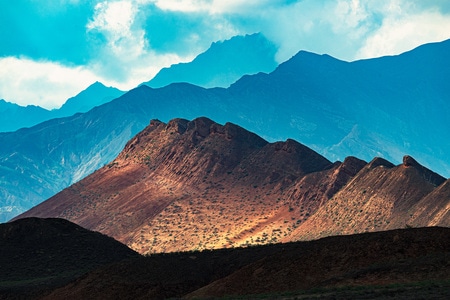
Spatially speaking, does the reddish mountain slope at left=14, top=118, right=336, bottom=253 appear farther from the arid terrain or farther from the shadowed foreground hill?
the shadowed foreground hill

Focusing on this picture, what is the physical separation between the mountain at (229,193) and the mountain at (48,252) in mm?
40897

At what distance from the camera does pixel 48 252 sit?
7412cm

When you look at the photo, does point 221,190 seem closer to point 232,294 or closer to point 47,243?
point 47,243

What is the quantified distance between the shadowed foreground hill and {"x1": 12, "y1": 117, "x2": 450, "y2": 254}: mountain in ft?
176

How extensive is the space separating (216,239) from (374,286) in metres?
85.4

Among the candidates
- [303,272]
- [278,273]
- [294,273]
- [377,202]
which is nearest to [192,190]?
[377,202]

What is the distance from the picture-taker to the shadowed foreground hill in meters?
37.5

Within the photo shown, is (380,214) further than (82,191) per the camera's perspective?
No

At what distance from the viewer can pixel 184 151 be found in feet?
543

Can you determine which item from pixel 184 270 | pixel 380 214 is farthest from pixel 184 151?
pixel 184 270

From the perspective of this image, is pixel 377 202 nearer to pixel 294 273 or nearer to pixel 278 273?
pixel 278 273

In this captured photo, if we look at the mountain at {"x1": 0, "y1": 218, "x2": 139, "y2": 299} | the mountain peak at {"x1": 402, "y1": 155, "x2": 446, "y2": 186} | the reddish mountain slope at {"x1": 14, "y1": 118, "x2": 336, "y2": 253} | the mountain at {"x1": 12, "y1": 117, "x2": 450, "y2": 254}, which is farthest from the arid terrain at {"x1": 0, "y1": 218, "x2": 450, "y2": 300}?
the mountain peak at {"x1": 402, "y1": 155, "x2": 446, "y2": 186}

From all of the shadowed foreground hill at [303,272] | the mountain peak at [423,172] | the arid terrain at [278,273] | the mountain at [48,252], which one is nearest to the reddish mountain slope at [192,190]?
the mountain peak at [423,172]

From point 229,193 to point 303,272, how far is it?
99.5m
